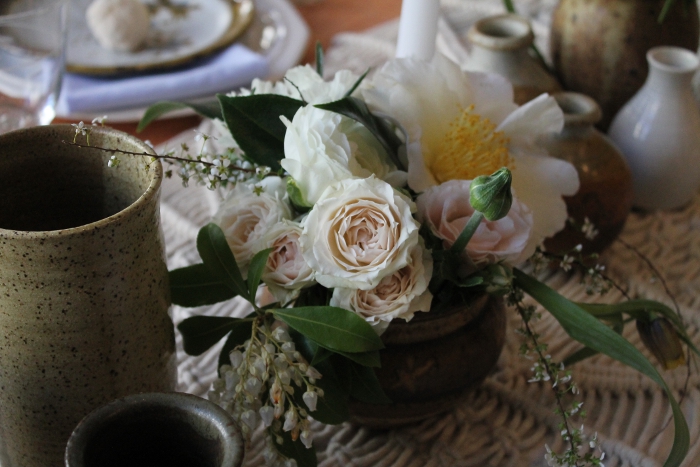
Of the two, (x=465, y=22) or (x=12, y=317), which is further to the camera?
(x=465, y=22)

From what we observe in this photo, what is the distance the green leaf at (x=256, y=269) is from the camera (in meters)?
0.36

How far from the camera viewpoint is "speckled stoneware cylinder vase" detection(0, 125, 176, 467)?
0.30m

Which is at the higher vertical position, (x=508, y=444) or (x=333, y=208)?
(x=333, y=208)

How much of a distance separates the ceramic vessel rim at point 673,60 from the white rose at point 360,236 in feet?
1.17

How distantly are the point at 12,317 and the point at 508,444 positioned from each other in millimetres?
282

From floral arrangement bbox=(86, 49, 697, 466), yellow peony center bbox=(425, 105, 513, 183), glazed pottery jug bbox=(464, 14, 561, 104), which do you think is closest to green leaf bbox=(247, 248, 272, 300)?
floral arrangement bbox=(86, 49, 697, 466)

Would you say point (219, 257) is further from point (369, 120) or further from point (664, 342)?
point (664, 342)

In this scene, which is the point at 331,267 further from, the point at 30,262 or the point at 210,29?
the point at 210,29

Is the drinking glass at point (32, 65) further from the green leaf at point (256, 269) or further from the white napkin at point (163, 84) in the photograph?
the green leaf at point (256, 269)

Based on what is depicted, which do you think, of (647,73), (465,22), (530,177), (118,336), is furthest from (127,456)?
(465,22)

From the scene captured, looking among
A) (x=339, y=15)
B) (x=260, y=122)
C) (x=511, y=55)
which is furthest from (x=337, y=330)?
(x=339, y=15)

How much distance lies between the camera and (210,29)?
82 centimetres

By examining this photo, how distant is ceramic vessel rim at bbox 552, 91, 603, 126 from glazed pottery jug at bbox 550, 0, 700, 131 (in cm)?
14

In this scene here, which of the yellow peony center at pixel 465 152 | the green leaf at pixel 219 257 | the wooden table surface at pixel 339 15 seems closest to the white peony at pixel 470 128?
the yellow peony center at pixel 465 152
